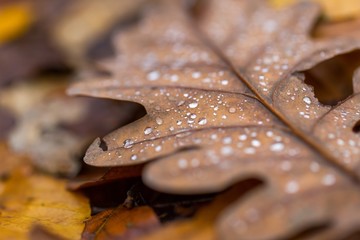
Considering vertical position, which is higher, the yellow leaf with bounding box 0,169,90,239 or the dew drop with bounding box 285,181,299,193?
the dew drop with bounding box 285,181,299,193

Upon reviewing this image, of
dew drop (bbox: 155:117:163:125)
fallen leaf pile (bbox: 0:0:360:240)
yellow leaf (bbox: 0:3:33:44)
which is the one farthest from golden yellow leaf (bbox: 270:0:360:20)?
yellow leaf (bbox: 0:3:33:44)

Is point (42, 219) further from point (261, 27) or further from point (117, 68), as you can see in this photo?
point (261, 27)

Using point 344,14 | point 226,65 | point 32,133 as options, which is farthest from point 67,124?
point 344,14

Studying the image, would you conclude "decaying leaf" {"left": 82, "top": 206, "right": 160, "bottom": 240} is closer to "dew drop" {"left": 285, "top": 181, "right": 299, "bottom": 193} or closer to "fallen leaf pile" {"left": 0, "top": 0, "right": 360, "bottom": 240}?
"fallen leaf pile" {"left": 0, "top": 0, "right": 360, "bottom": 240}

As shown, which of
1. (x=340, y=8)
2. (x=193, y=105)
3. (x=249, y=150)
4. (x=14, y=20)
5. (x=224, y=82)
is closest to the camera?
(x=249, y=150)

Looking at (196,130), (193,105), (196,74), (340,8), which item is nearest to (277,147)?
(196,130)

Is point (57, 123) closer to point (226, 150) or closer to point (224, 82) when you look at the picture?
point (224, 82)

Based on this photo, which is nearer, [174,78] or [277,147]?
Answer: [277,147]

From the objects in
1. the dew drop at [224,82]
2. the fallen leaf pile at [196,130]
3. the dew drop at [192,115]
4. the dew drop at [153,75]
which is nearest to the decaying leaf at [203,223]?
the fallen leaf pile at [196,130]
